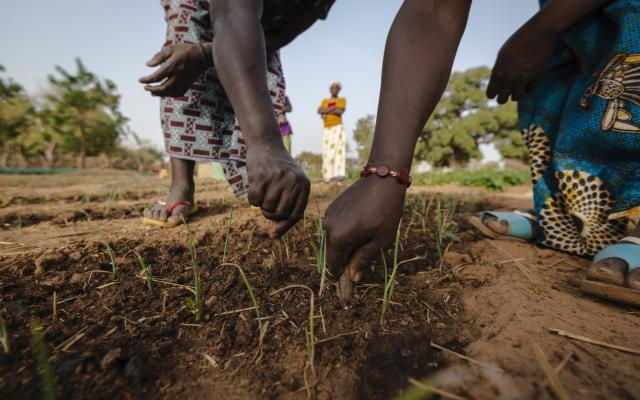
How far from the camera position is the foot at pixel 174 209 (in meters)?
1.77

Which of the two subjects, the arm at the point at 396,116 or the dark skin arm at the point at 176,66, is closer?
the arm at the point at 396,116

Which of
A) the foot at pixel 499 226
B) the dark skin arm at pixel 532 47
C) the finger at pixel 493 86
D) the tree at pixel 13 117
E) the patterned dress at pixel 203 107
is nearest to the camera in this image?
the dark skin arm at pixel 532 47

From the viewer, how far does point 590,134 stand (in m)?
1.39

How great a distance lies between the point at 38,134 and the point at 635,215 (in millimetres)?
23014

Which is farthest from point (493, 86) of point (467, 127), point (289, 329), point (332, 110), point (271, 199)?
point (467, 127)

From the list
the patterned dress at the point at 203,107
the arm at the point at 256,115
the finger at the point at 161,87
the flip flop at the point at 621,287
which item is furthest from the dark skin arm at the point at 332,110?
the flip flop at the point at 621,287

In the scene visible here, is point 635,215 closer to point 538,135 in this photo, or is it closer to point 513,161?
point 538,135

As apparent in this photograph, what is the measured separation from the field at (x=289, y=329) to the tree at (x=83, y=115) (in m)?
21.5

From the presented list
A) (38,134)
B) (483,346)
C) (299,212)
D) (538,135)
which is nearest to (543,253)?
(538,135)

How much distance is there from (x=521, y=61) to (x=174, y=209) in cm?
201

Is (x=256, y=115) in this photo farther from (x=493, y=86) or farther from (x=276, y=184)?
(x=493, y=86)

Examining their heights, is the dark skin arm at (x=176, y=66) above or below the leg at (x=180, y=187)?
above

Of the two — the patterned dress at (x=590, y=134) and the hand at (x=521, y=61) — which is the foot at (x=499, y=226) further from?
the hand at (x=521, y=61)

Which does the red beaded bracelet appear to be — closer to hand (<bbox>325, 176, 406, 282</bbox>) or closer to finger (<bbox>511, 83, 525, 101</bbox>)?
hand (<bbox>325, 176, 406, 282</bbox>)
